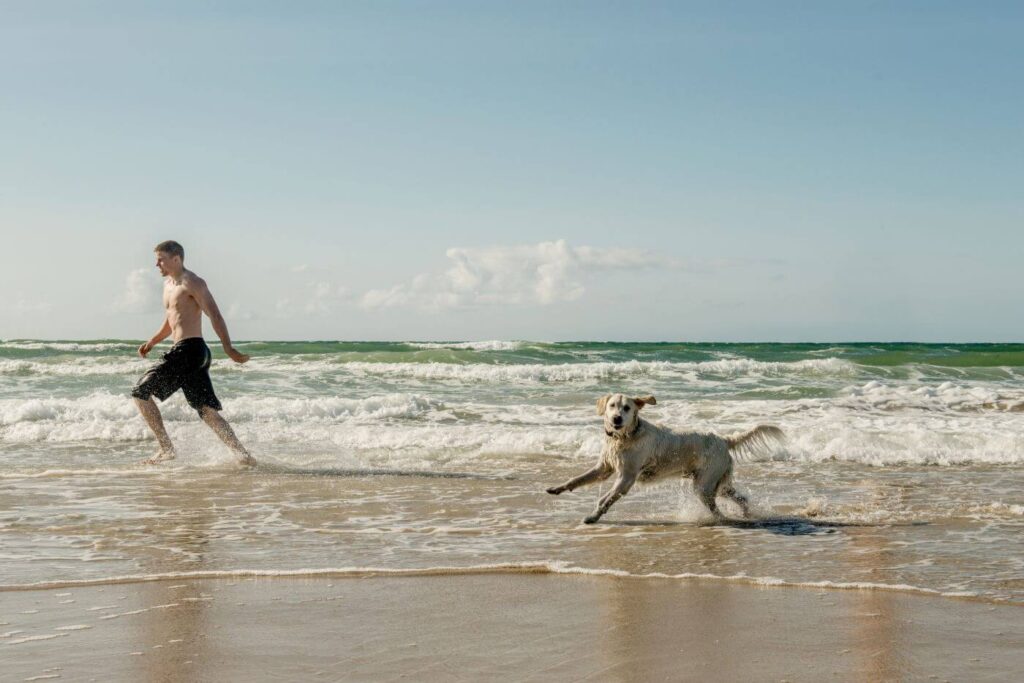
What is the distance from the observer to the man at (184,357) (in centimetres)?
941

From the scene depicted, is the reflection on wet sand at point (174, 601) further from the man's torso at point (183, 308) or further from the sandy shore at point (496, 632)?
the man's torso at point (183, 308)

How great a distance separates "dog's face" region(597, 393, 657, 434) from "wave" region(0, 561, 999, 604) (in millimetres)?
1462

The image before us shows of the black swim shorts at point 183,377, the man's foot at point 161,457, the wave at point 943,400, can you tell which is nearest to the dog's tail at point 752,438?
the black swim shorts at point 183,377

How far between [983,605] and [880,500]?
10.6 feet

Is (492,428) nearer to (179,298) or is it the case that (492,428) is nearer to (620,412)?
(179,298)

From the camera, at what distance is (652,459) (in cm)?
689

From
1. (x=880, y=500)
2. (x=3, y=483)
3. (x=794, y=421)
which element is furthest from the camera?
(x=794, y=421)

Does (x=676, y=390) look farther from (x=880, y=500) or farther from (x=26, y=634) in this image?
(x=26, y=634)

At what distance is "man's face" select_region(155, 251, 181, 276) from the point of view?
946 centimetres

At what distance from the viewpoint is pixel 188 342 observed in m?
9.48

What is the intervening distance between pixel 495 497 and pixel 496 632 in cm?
377

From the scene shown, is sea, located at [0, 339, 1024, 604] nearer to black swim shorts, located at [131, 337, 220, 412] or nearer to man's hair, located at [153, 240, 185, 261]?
black swim shorts, located at [131, 337, 220, 412]

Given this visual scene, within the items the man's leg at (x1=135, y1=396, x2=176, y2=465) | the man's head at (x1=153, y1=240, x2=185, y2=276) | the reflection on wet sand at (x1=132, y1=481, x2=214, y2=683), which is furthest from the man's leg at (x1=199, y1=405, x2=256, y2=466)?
the reflection on wet sand at (x1=132, y1=481, x2=214, y2=683)

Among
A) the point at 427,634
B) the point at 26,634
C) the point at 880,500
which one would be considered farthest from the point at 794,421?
the point at 26,634
